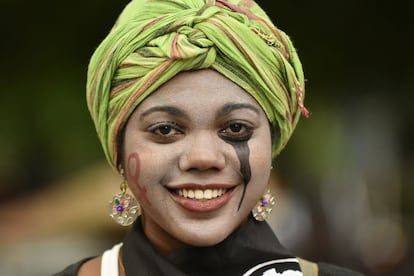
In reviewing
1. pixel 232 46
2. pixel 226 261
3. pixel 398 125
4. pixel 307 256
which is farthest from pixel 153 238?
pixel 398 125

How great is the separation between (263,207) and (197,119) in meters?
0.42

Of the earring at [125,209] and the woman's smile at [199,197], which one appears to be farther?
the earring at [125,209]

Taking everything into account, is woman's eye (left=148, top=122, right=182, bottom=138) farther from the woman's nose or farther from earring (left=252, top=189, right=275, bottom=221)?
earring (left=252, top=189, right=275, bottom=221)

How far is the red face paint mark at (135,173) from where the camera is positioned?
237 cm

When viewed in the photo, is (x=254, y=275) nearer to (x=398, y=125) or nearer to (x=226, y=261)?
(x=226, y=261)

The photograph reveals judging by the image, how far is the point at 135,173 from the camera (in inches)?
93.7

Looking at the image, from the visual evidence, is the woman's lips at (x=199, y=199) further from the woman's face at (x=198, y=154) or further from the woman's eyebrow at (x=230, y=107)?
the woman's eyebrow at (x=230, y=107)

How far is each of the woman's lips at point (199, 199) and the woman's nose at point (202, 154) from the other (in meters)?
0.07

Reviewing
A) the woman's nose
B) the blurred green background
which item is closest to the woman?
the woman's nose

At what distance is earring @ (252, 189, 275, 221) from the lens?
101 inches

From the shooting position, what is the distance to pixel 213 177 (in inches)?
91.1

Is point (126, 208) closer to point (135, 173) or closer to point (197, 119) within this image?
point (135, 173)

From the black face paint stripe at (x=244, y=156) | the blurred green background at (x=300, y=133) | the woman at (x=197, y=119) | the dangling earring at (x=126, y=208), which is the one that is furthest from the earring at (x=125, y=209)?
the blurred green background at (x=300, y=133)

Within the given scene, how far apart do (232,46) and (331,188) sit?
4.21 meters
